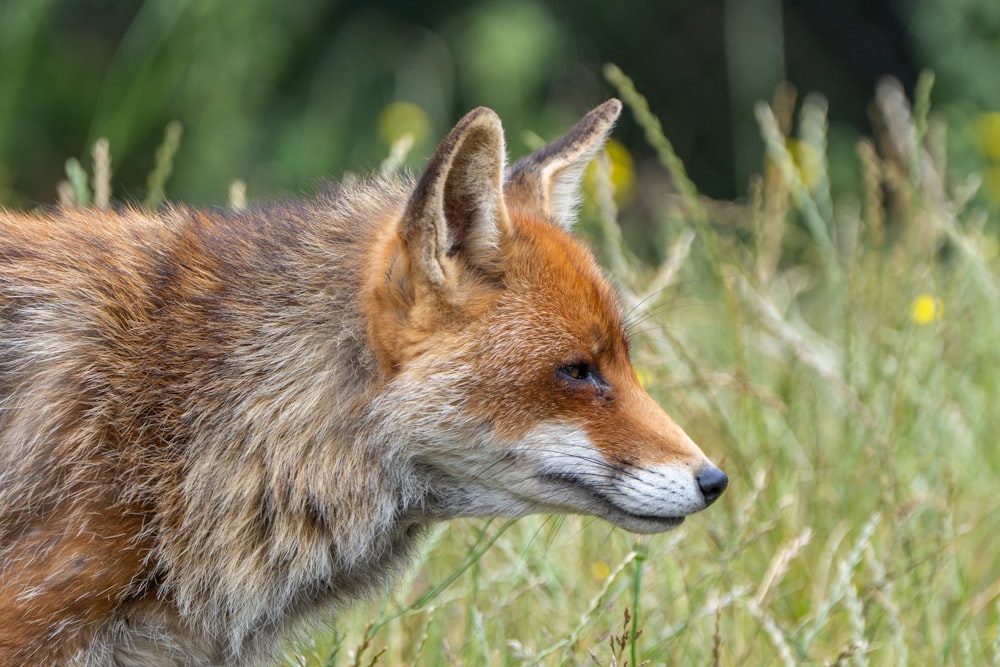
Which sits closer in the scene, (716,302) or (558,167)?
(558,167)

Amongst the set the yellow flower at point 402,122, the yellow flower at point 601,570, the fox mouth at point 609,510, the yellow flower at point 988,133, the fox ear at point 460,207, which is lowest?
the yellow flower at point 601,570

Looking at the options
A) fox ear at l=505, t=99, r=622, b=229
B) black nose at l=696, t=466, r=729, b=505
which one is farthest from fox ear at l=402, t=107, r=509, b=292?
black nose at l=696, t=466, r=729, b=505

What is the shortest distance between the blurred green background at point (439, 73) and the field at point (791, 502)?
12.4 feet

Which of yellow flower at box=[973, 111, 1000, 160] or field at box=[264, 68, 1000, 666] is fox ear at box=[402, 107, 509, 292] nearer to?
field at box=[264, 68, 1000, 666]

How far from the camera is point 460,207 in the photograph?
336 centimetres

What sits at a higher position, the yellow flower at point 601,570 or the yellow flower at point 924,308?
the yellow flower at point 924,308

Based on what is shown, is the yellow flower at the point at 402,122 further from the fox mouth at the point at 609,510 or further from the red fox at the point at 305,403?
the fox mouth at the point at 609,510

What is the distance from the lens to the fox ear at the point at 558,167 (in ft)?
13.1

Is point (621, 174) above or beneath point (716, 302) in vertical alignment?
above

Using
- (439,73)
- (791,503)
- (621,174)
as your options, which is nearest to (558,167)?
(791,503)

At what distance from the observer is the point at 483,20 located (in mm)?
11102

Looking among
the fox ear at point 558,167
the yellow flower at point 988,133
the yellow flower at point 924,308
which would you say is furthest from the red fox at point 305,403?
the yellow flower at point 988,133

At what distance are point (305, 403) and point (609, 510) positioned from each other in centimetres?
90

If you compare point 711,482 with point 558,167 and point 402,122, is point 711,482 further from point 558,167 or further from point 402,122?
point 402,122
